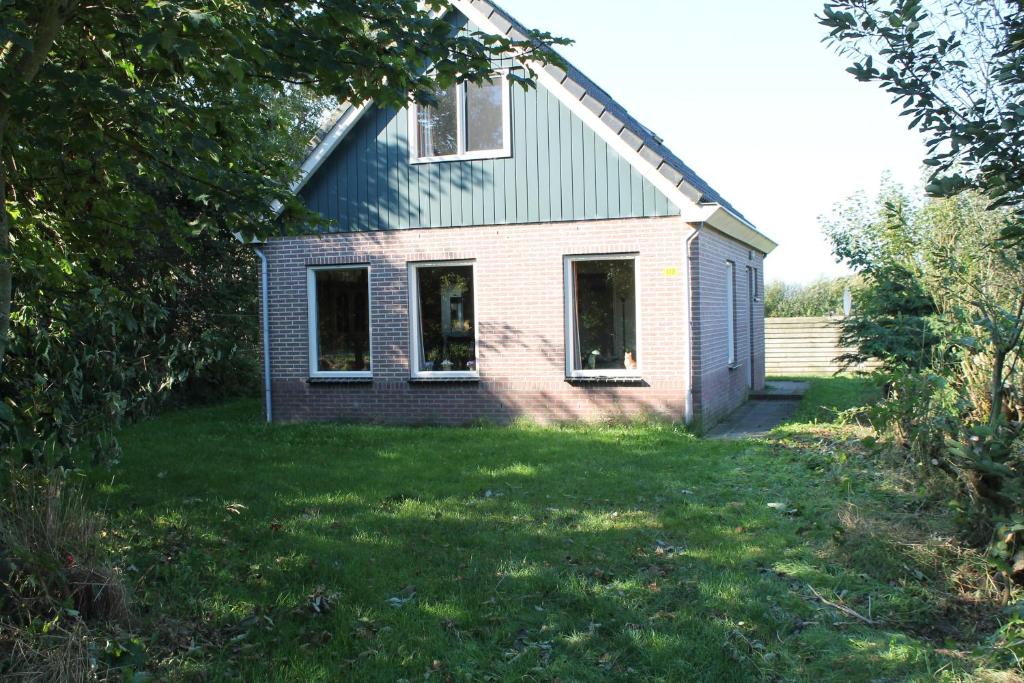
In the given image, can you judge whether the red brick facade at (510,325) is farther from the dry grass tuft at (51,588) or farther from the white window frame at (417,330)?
the dry grass tuft at (51,588)

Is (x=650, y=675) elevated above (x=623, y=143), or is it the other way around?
(x=623, y=143)

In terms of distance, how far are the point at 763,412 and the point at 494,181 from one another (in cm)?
640

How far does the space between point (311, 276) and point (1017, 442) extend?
10.3 m

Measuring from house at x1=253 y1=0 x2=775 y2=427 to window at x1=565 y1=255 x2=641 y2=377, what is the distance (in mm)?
21

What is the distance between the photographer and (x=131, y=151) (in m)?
6.14

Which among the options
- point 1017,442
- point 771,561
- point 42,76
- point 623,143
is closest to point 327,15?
point 42,76

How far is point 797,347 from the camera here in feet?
82.2

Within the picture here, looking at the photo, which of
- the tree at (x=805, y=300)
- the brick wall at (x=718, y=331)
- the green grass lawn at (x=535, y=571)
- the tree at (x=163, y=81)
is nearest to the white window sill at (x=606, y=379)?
the brick wall at (x=718, y=331)

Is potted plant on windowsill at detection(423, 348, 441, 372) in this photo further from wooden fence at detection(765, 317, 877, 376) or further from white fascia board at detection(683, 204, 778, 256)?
wooden fence at detection(765, 317, 877, 376)

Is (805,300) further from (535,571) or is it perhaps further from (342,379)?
(535,571)

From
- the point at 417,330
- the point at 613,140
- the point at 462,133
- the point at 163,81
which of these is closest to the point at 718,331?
the point at 613,140

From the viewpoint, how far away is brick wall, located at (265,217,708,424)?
38.9 ft

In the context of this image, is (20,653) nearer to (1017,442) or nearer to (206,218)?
(206,218)

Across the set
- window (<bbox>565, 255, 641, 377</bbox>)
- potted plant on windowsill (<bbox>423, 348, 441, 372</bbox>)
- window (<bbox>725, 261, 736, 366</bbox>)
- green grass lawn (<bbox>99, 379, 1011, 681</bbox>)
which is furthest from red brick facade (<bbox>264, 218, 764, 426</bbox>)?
green grass lawn (<bbox>99, 379, 1011, 681</bbox>)
